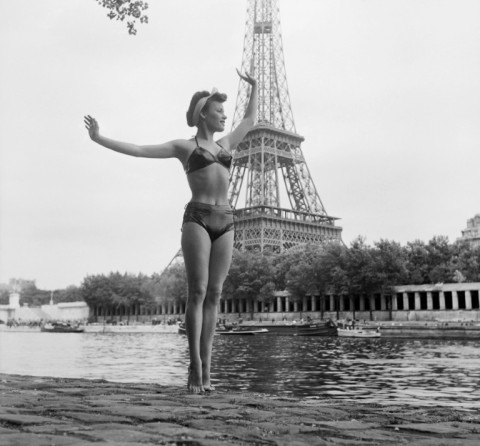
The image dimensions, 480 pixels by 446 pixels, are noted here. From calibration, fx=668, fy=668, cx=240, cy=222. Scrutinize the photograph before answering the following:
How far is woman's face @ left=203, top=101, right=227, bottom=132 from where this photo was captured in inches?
299

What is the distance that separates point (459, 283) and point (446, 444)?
68.2 metres

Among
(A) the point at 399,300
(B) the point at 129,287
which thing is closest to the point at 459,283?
(A) the point at 399,300

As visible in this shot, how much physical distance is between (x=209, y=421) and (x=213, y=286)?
104 inches

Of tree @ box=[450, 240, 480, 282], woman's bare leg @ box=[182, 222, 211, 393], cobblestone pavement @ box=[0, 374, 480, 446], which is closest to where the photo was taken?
cobblestone pavement @ box=[0, 374, 480, 446]

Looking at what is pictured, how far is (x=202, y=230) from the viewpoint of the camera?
23.2ft

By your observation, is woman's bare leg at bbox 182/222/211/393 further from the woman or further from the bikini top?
the bikini top

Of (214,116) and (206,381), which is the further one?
(214,116)

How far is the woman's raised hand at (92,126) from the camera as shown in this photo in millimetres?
6895

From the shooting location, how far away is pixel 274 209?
304ft

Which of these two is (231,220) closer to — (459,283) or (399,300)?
(459,283)

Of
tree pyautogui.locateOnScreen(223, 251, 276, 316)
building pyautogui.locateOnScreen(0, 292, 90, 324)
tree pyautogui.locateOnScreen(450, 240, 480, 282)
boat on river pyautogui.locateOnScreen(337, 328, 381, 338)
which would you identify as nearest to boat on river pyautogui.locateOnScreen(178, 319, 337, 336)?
boat on river pyautogui.locateOnScreen(337, 328, 381, 338)

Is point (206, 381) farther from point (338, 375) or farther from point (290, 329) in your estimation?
point (290, 329)

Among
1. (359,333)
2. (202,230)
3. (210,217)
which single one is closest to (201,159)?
(210,217)

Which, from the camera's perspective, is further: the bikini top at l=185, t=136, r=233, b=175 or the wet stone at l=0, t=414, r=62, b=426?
the bikini top at l=185, t=136, r=233, b=175
